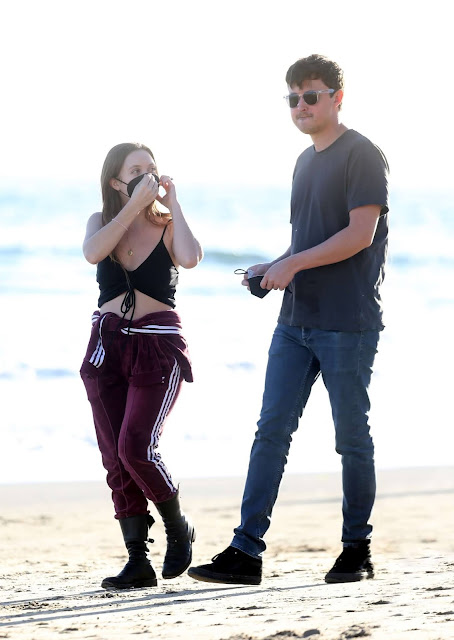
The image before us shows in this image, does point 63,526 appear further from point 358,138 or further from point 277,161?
point 277,161

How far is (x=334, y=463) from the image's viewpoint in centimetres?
718

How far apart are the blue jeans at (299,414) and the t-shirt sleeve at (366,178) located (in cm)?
48

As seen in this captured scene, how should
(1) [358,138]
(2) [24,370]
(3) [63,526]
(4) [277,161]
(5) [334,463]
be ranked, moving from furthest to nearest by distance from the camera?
(4) [277,161], (2) [24,370], (5) [334,463], (3) [63,526], (1) [358,138]

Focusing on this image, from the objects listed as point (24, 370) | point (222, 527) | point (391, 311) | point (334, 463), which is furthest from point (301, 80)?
point (391, 311)

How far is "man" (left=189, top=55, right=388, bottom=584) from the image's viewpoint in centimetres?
385

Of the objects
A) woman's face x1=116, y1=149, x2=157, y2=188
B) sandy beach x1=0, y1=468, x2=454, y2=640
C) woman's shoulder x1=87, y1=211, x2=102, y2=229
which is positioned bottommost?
sandy beach x1=0, y1=468, x2=454, y2=640

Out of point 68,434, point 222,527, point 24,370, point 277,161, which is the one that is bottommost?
point 222,527

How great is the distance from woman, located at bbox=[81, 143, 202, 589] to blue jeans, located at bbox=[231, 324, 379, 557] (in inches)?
12.3

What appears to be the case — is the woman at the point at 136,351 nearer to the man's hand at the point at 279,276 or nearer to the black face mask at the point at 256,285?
the black face mask at the point at 256,285

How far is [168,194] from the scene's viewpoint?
4160 millimetres

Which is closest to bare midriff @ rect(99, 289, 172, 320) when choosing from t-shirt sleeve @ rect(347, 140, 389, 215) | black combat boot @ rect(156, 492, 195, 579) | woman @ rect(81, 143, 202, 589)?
woman @ rect(81, 143, 202, 589)

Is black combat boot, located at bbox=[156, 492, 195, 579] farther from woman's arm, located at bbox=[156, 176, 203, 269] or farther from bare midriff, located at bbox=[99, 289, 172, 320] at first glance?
woman's arm, located at bbox=[156, 176, 203, 269]

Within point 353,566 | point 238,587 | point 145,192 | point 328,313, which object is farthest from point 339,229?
point 238,587

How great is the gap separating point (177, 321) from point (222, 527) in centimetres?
195
